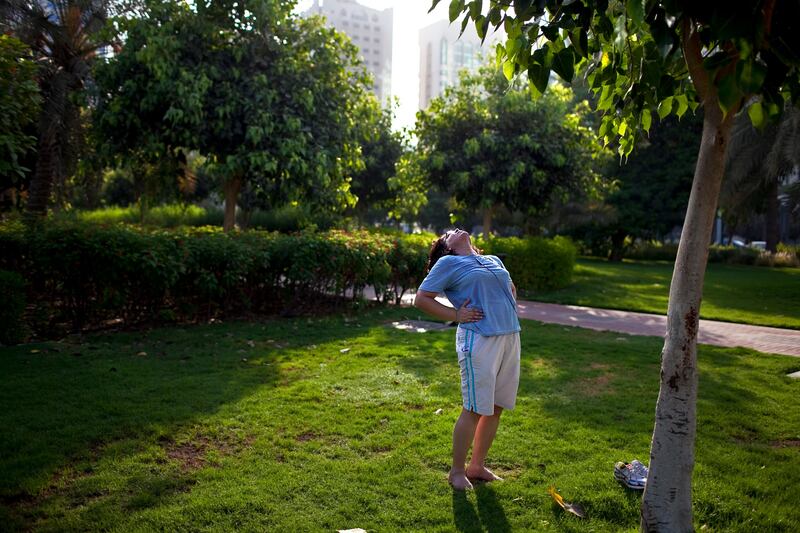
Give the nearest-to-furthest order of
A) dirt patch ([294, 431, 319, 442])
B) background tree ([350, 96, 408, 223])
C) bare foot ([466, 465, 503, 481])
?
bare foot ([466, 465, 503, 481]) < dirt patch ([294, 431, 319, 442]) < background tree ([350, 96, 408, 223])

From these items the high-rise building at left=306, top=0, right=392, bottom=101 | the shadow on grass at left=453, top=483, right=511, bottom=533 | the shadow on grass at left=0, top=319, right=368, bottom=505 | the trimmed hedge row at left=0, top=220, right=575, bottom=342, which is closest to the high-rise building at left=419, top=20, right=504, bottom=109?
the high-rise building at left=306, top=0, right=392, bottom=101

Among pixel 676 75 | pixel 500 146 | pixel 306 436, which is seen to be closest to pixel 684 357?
pixel 676 75

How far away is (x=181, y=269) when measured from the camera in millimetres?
8742

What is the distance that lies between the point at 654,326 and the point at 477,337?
841 centimetres

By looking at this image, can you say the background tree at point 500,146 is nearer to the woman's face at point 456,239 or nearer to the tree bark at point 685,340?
the woman's face at point 456,239

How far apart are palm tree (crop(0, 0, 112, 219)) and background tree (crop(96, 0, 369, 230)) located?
0.85m

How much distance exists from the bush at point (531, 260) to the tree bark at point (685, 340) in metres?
12.3

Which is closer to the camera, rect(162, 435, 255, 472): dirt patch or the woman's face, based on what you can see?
the woman's face

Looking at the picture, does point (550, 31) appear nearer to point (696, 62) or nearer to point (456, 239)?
point (696, 62)

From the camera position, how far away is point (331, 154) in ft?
42.9

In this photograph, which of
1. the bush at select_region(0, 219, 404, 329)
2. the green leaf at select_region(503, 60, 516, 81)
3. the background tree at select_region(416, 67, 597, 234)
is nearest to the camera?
the green leaf at select_region(503, 60, 516, 81)

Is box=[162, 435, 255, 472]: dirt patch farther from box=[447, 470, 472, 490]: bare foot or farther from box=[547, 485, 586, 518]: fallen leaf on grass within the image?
box=[547, 485, 586, 518]: fallen leaf on grass

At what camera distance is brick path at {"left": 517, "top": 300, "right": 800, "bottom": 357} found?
32.1 ft

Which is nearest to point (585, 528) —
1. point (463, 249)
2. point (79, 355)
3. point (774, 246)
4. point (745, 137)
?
point (463, 249)
